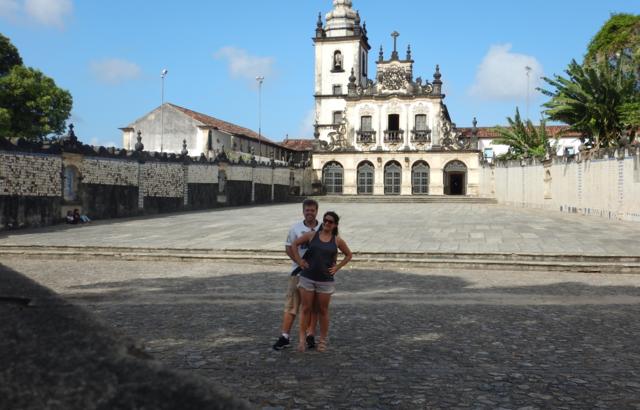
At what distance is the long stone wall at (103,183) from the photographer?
18.0 meters

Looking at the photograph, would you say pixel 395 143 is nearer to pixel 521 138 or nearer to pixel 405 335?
pixel 521 138

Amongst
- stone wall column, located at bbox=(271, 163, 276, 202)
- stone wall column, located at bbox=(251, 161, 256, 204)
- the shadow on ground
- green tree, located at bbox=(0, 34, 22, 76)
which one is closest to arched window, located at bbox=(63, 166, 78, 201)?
the shadow on ground

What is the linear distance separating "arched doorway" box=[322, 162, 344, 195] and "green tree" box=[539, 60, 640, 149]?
904 inches

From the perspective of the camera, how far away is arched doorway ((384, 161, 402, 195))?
150 ft

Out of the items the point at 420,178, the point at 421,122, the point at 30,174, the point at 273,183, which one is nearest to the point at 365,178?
the point at 420,178

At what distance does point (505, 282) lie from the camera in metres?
9.62

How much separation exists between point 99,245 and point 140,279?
13.3 ft

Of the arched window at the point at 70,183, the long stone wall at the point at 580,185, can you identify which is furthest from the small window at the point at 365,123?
the arched window at the point at 70,183

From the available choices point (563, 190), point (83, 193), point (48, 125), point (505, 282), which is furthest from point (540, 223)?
point (48, 125)

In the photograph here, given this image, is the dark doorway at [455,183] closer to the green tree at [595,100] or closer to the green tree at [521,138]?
the green tree at [521,138]

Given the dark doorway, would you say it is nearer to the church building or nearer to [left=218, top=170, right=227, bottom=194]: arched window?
the church building

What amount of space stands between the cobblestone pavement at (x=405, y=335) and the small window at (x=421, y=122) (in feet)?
120

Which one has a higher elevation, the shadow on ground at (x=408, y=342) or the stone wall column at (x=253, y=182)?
the stone wall column at (x=253, y=182)

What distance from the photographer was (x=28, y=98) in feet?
124
